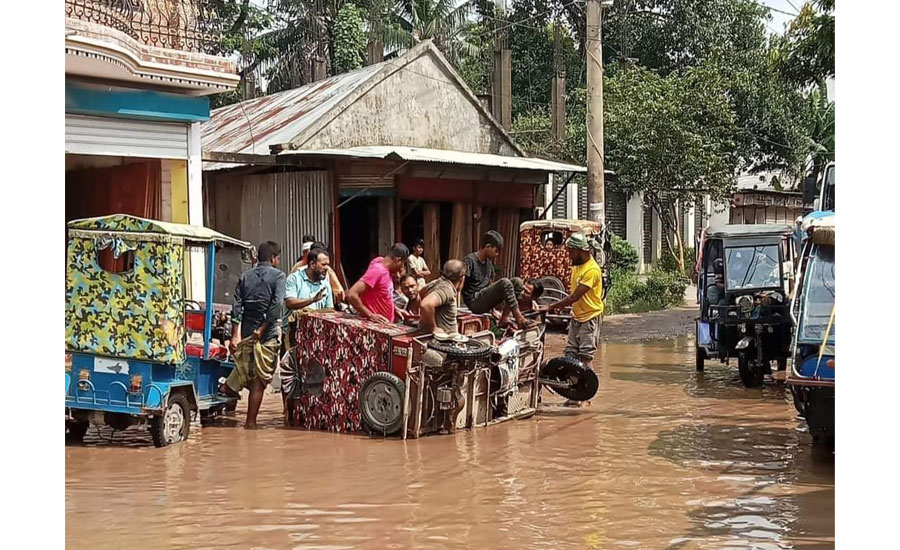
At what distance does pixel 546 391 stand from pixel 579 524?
5.63m

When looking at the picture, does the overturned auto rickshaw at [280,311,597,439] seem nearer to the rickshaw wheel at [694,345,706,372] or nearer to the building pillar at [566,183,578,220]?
the rickshaw wheel at [694,345,706,372]

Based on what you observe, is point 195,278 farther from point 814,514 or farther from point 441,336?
point 814,514

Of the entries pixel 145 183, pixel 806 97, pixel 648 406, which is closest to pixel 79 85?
pixel 145 183

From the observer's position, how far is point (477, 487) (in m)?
7.38

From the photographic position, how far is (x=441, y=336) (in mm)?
9008

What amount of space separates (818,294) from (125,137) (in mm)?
9219

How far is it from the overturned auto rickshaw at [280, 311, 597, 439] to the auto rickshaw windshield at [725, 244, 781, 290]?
13.0ft

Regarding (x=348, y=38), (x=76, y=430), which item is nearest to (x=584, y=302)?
(x=76, y=430)

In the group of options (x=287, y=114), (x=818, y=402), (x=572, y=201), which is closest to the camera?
(x=818, y=402)

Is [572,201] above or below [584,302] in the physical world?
above

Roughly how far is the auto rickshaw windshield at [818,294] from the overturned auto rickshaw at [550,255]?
31.3 feet

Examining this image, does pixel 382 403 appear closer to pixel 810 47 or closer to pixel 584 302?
pixel 584 302

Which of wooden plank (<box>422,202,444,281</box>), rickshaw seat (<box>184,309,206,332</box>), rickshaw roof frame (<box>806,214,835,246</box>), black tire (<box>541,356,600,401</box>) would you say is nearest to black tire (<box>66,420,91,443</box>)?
rickshaw seat (<box>184,309,206,332</box>)

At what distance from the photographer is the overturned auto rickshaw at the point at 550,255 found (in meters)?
18.4
